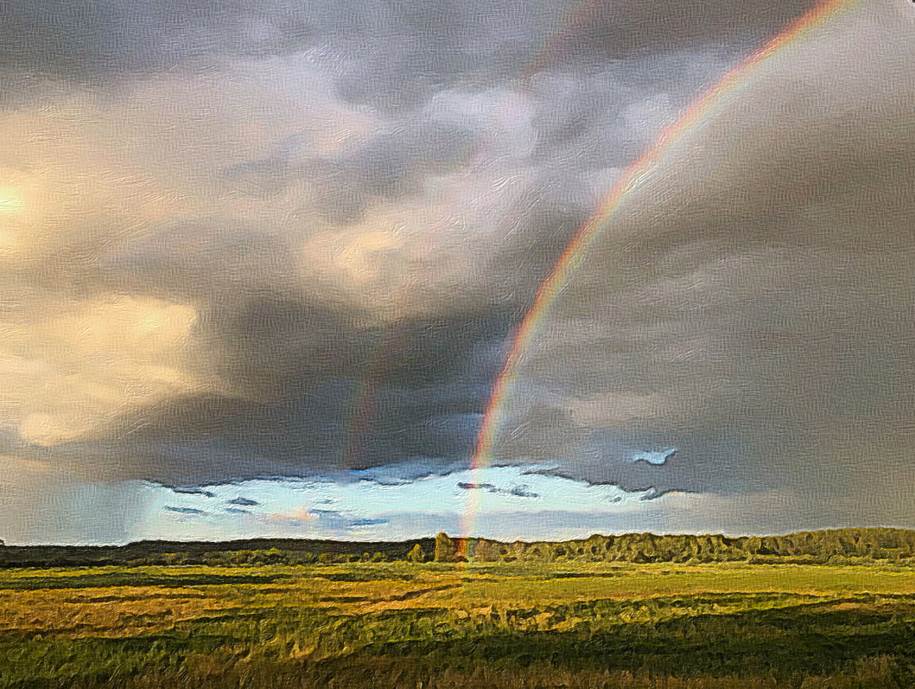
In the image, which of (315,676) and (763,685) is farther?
(315,676)

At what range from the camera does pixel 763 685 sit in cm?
2041

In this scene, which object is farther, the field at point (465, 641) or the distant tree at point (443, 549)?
the distant tree at point (443, 549)

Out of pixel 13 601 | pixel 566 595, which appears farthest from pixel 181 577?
pixel 566 595

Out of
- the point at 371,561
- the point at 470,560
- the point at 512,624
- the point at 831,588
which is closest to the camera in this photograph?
the point at 512,624

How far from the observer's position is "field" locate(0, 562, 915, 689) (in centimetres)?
2217

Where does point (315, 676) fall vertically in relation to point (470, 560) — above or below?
below

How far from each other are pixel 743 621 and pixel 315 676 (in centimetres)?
1946

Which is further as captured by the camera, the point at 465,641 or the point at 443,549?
the point at 443,549

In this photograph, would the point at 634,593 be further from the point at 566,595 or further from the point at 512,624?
the point at 512,624

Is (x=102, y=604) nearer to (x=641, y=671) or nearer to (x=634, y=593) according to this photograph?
(x=634, y=593)

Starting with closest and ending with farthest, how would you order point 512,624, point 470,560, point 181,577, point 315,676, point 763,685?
1. point 763,685
2. point 315,676
3. point 512,624
4. point 181,577
5. point 470,560

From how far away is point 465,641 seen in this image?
1133 inches

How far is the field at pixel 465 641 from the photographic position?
22.2 metres

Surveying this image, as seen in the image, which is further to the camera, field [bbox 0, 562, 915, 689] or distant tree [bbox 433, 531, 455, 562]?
distant tree [bbox 433, 531, 455, 562]
